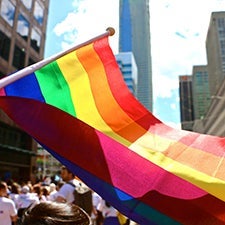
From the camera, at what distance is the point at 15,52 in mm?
29641

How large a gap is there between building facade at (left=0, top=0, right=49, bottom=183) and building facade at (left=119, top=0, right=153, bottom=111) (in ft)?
502

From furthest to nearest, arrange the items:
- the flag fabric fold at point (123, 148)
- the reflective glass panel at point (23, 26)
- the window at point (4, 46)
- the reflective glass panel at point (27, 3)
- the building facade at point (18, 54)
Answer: the reflective glass panel at point (27, 3) < the reflective glass panel at point (23, 26) < the building facade at point (18, 54) < the window at point (4, 46) < the flag fabric fold at point (123, 148)

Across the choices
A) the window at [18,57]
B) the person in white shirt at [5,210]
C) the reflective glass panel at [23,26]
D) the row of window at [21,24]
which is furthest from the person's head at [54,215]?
the reflective glass panel at [23,26]

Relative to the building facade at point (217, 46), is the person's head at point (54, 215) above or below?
below

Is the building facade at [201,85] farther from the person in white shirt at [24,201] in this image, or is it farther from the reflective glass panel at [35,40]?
the person in white shirt at [24,201]

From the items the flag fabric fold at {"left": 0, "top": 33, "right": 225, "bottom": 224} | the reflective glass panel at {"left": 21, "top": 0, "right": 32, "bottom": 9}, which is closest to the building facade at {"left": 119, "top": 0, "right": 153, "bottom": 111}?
the reflective glass panel at {"left": 21, "top": 0, "right": 32, "bottom": 9}

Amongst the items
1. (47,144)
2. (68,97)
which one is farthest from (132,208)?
(68,97)

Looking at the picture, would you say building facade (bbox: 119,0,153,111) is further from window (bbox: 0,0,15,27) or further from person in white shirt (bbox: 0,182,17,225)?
person in white shirt (bbox: 0,182,17,225)

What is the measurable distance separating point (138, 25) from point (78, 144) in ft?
637

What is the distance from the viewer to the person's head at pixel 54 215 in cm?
123

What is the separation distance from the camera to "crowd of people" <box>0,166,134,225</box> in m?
1.26

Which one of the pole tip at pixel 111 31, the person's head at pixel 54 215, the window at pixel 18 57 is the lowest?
the person's head at pixel 54 215

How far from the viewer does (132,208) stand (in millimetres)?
2246

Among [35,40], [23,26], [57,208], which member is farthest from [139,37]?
[57,208]
